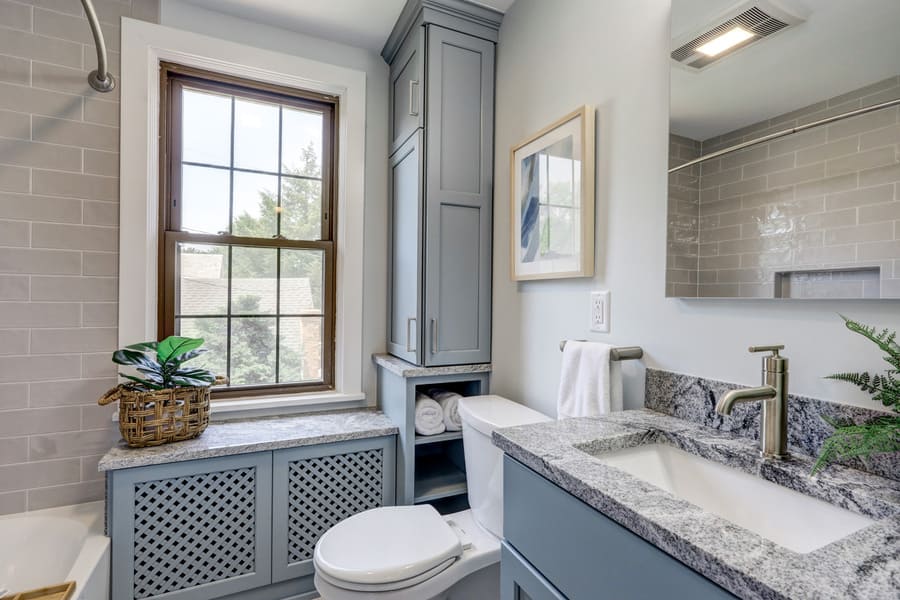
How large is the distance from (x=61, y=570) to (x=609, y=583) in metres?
1.85

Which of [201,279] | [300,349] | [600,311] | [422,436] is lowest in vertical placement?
[422,436]

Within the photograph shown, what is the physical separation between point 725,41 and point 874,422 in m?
0.85

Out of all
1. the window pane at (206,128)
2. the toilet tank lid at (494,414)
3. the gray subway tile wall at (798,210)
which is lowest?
the toilet tank lid at (494,414)

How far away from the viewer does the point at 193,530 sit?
156 centimetres

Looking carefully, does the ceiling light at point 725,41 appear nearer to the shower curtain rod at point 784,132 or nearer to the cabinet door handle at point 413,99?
the shower curtain rod at point 784,132

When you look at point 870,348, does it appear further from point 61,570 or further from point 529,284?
point 61,570

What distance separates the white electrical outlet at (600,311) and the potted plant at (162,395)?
1435 mm

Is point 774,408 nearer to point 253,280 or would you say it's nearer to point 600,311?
point 600,311

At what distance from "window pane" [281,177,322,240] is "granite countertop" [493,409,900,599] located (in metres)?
1.58

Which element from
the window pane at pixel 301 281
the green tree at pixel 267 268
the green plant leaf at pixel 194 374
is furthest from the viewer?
the window pane at pixel 301 281

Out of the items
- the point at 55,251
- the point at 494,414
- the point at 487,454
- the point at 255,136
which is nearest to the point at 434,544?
the point at 487,454

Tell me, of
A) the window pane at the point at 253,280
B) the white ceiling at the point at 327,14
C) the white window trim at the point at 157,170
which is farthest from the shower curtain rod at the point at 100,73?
the window pane at the point at 253,280

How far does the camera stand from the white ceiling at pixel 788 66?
76 cm

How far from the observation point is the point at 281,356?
210 centimetres
